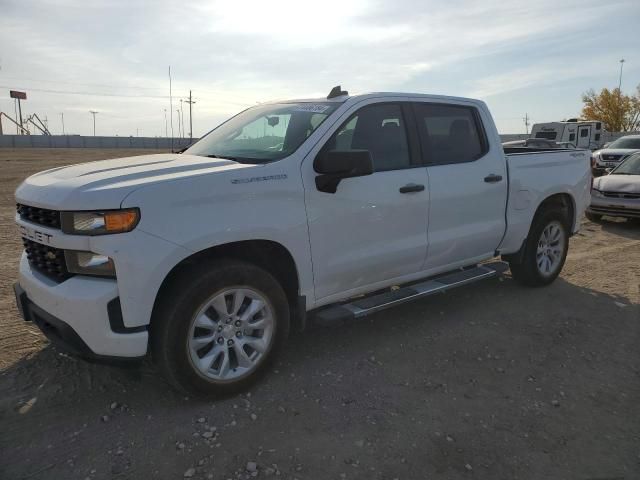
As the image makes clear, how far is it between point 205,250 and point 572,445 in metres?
2.39

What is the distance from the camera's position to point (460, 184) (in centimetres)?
440

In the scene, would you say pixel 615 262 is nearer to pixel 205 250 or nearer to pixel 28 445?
pixel 205 250

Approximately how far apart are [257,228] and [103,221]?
88 centimetres

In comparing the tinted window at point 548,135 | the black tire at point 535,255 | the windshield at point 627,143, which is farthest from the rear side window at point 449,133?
the tinted window at point 548,135

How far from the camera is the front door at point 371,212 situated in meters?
3.54

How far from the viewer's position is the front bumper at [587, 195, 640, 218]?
30.5 feet

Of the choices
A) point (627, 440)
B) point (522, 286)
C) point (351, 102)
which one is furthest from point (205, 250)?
point (522, 286)

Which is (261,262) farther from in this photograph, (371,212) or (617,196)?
(617,196)

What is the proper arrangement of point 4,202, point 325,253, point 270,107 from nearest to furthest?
point 325,253 → point 270,107 → point 4,202

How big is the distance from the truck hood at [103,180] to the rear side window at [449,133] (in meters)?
1.74

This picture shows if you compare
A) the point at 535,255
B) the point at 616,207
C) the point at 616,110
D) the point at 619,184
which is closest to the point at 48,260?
the point at 535,255

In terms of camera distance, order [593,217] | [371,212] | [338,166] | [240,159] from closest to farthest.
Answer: [338,166]
[240,159]
[371,212]
[593,217]

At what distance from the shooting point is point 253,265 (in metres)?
3.24

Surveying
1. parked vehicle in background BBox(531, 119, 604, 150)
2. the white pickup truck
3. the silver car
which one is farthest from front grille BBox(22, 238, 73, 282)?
parked vehicle in background BBox(531, 119, 604, 150)
